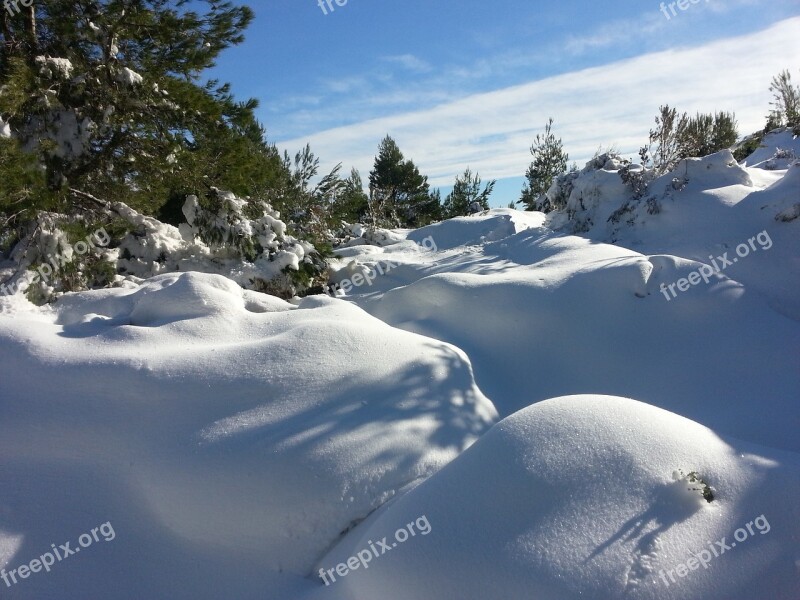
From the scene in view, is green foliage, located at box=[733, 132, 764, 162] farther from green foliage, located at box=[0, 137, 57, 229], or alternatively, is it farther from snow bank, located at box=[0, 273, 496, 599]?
green foliage, located at box=[0, 137, 57, 229]

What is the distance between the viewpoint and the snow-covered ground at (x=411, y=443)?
6.43 ft

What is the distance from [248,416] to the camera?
2.77 meters

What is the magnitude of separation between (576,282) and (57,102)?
5.45m

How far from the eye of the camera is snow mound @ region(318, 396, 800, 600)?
1818mm

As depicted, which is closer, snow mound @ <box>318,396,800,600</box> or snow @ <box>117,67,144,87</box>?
snow mound @ <box>318,396,800,600</box>

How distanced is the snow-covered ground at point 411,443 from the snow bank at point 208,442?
12 millimetres

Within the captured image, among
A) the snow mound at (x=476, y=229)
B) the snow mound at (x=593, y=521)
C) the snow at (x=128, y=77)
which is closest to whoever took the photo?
the snow mound at (x=593, y=521)

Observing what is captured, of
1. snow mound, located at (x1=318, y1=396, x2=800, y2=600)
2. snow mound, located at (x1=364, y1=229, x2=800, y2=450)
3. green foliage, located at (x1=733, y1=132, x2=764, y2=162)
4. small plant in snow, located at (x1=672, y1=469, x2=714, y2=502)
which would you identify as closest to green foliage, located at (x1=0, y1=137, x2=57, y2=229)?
snow mound, located at (x1=364, y1=229, x2=800, y2=450)

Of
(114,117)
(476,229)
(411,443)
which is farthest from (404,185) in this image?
(411,443)

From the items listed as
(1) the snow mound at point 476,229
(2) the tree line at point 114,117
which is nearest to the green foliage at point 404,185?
(1) the snow mound at point 476,229

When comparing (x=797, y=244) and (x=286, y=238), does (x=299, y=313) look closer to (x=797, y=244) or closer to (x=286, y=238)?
(x=286, y=238)

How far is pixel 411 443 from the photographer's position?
2.81 meters

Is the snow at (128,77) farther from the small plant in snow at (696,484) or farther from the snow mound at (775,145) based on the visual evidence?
the snow mound at (775,145)

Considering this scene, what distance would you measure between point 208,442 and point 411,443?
1.14m
